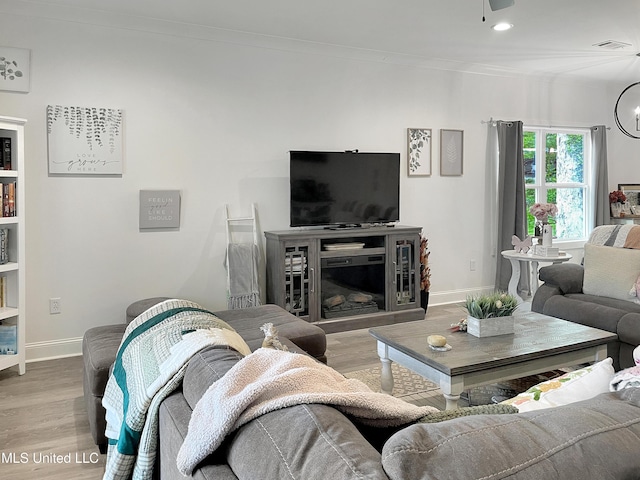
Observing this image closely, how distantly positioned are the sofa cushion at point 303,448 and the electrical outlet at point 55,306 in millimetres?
3374

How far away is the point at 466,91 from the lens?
5562 mm

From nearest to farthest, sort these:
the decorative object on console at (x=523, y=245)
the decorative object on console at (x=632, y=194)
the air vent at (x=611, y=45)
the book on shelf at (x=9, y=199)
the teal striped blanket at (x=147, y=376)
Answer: the teal striped blanket at (x=147, y=376)
the book on shelf at (x=9, y=199)
the decorative object on console at (x=523, y=245)
the air vent at (x=611, y=45)
the decorative object on console at (x=632, y=194)

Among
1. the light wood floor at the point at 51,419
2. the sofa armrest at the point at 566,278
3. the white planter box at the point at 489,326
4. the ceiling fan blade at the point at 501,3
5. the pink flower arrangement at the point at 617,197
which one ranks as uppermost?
the ceiling fan blade at the point at 501,3

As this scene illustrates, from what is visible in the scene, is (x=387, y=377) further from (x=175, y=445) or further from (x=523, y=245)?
(x=523, y=245)

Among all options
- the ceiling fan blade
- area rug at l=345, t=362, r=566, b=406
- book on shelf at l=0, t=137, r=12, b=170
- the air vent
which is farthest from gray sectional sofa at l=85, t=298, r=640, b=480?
the air vent

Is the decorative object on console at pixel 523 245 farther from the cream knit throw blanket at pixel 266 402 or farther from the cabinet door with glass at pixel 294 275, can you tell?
the cream knit throw blanket at pixel 266 402

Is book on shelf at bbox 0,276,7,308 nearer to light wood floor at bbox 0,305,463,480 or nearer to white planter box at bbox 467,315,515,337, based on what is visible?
light wood floor at bbox 0,305,463,480

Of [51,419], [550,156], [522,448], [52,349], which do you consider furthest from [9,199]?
[550,156]

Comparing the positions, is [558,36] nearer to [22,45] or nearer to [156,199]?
[156,199]

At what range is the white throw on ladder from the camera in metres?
4.37

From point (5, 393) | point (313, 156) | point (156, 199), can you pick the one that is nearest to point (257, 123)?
point (313, 156)

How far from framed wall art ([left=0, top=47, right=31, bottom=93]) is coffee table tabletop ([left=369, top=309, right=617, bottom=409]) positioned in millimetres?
3082

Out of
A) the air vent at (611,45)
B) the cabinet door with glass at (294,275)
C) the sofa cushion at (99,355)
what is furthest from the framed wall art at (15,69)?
the air vent at (611,45)

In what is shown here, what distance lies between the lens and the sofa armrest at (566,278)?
383 centimetres
